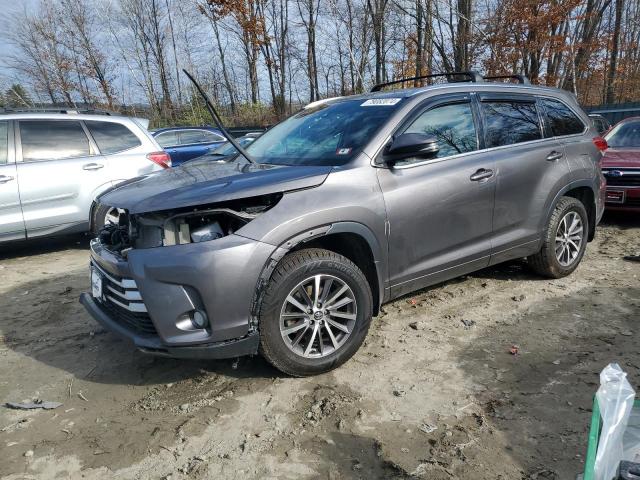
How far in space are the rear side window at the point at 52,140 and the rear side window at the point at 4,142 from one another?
0.16m

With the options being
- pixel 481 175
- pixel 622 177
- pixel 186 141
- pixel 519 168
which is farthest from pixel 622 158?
pixel 186 141

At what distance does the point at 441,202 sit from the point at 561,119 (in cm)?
197

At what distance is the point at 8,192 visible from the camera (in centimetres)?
549

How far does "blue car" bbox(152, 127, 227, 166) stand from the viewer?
1098cm

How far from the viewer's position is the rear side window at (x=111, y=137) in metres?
6.21

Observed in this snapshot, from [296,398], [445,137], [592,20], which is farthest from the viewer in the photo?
[592,20]

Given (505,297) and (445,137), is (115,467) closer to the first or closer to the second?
(445,137)

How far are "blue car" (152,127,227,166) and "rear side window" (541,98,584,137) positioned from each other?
8.07 m

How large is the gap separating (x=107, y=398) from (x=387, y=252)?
6.43 ft

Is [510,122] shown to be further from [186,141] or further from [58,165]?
[186,141]

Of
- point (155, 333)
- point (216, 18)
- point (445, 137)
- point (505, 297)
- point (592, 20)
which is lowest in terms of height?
point (505, 297)

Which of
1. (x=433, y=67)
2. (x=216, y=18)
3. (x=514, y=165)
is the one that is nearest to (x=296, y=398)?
(x=514, y=165)

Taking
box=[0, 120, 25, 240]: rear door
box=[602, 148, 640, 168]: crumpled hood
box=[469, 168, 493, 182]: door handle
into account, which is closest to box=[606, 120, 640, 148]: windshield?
box=[602, 148, 640, 168]: crumpled hood

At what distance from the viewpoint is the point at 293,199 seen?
267 cm
